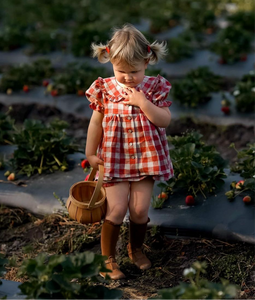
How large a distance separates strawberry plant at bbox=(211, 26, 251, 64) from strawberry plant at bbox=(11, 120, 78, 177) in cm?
308

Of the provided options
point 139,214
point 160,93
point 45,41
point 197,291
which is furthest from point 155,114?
point 45,41

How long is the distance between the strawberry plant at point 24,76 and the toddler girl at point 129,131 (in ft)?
11.0

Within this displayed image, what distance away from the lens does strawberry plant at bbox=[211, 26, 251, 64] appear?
6.80m

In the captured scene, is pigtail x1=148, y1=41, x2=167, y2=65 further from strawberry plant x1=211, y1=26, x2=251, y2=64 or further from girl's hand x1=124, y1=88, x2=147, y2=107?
strawberry plant x1=211, y1=26, x2=251, y2=64

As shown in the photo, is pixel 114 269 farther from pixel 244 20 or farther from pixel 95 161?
pixel 244 20

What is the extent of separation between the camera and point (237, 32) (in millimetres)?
7094

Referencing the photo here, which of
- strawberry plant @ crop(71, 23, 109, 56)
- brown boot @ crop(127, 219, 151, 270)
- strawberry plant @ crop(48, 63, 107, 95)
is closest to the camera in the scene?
brown boot @ crop(127, 219, 151, 270)

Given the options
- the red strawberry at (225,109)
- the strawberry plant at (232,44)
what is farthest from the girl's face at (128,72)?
the strawberry plant at (232,44)

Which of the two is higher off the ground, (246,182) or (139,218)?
(246,182)

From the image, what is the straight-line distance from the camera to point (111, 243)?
10.8 feet

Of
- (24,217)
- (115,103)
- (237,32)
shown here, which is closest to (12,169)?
(24,217)

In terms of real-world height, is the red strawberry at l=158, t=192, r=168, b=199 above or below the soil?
above

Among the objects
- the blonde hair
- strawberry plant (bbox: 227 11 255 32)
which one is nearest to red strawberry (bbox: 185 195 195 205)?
the blonde hair

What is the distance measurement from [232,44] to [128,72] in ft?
13.7
